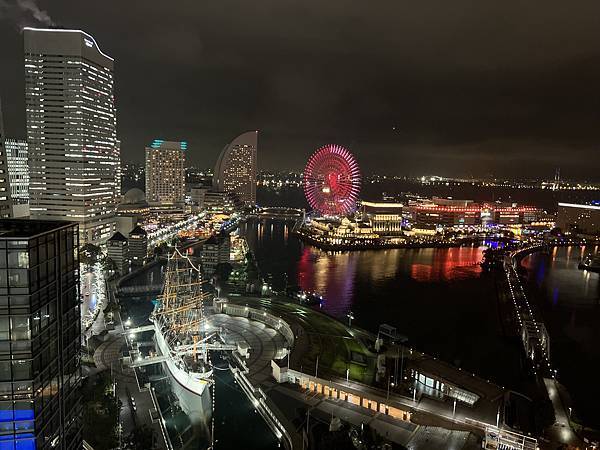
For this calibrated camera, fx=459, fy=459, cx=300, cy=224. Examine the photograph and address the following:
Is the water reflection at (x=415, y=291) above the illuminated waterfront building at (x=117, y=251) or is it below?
below

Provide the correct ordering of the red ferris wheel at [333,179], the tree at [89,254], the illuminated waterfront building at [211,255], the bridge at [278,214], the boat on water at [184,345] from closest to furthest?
the boat on water at [184,345]
the tree at [89,254]
the illuminated waterfront building at [211,255]
the red ferris wheel at [333,179]
the bridge at [278,214]

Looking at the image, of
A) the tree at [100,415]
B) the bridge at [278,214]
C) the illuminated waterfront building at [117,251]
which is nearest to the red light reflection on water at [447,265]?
the illuminated waterfront building at [117,251]

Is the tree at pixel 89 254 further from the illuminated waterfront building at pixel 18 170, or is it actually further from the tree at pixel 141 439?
the tree at pixel 141 439

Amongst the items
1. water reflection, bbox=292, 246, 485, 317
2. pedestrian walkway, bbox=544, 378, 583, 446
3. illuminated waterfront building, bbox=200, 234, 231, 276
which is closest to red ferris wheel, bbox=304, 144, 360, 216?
water reflection, bbox=292, 246, 485, 317

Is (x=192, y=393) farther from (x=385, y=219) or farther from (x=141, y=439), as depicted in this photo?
(x=385, y=219)

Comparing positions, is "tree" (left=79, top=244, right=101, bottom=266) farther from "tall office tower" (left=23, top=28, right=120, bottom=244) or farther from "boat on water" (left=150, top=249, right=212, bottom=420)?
"boat on water" (left=150, top=249, right=212, bottom=420)

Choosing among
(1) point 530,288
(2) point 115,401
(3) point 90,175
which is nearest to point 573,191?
(1) point 530,288

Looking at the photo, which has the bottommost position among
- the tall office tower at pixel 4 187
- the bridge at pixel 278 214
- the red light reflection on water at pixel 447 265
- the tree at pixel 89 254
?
the red light reflection on water at pixel 447 265

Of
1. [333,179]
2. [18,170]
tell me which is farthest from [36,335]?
[333,179]
